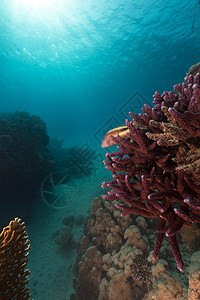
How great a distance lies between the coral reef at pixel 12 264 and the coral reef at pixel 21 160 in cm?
729

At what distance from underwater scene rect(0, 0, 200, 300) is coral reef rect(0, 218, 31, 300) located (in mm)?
18

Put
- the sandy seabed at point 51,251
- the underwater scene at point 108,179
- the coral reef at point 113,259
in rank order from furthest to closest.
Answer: the sandy seabed at point 51,251 → the coral reef at point 113,259 → the underwater scene at point 108,179

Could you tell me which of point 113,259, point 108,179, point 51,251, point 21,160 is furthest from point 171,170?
point 108,179

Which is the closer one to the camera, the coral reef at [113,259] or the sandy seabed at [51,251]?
the coral reef at [113,259]

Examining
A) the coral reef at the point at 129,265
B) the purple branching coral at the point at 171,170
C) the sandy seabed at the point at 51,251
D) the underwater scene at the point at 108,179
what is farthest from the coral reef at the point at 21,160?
the purple branching coral at the point at 171,170

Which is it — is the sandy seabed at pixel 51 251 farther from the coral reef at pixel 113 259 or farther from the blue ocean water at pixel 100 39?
the blue ocean water at pixel 100 39

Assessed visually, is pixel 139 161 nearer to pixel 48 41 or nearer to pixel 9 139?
pixel 9 139

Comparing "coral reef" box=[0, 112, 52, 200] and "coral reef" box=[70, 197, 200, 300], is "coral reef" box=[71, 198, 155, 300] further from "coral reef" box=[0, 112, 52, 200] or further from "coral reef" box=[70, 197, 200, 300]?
"coral reef" box=[0, 112, 52, 200]

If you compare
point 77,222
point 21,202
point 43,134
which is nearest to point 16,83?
point 43,134

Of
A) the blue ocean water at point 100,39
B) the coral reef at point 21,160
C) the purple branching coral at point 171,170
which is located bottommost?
the purple branching coral at point 171,170

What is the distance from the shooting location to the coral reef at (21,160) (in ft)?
29.7

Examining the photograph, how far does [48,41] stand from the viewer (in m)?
28.6

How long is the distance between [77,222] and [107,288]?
5.31 m

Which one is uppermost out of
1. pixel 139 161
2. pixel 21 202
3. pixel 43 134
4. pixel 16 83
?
pixel 16 83
